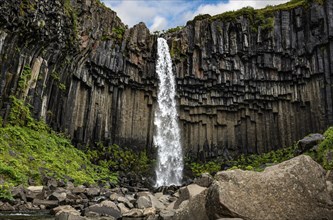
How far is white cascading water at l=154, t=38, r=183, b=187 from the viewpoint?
3572cm

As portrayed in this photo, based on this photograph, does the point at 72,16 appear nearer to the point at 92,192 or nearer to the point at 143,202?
the point at 92,192

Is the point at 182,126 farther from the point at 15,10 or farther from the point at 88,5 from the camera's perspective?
the point at 15,10

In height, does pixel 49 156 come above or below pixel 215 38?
below

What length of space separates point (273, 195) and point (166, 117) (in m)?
30.7

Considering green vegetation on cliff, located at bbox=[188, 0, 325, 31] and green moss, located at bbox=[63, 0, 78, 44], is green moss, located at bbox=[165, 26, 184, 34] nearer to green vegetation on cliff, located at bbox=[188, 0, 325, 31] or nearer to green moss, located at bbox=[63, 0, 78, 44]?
green vegetation on cliff, located at bbox=[188, 0, 325, 31]

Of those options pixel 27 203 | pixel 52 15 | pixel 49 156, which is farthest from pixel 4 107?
pixel 27 203

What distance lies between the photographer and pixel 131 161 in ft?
107

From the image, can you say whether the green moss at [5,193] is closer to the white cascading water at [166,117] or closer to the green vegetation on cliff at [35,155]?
the green vegetation on cliff at [35,155]

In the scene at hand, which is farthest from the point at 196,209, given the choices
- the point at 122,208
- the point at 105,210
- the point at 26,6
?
the point at 26,6

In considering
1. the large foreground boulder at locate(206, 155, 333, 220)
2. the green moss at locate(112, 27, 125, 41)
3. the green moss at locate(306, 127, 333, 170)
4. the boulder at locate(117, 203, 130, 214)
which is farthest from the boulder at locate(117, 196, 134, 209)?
the green moss at locate(112, 27, 125, 41)

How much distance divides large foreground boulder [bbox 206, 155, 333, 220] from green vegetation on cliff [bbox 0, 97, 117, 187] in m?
10.3

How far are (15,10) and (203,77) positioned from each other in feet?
70.1

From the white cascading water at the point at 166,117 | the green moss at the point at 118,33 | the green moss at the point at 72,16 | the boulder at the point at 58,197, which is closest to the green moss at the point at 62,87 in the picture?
the green moss at the point at 72,16

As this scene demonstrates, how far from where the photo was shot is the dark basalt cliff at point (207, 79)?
30250 millimetres
